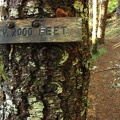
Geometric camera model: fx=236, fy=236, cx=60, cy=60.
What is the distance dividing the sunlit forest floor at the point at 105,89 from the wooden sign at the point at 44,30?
3769 mm

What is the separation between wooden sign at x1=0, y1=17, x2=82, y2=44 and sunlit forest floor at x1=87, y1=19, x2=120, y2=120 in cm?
377

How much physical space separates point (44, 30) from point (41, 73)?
0.96 feet

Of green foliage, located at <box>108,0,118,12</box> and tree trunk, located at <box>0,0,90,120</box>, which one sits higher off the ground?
tree trunk, located at <box>0,0,90,120</box>

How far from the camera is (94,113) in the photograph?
5.18 m

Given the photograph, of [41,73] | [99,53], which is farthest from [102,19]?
[41,73]

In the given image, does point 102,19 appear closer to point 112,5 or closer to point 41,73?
point 41,73

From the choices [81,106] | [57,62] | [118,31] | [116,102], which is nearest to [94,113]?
[116,102]

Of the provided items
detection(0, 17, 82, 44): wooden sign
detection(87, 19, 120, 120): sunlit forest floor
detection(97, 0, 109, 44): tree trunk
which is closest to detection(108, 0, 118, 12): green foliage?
detection(97, 0, 109, 44): tree trunk

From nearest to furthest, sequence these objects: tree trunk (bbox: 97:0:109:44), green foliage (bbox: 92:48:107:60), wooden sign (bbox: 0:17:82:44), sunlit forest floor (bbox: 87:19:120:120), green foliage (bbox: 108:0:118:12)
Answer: wooden sign (bbox: 0:17:82:44), sunlit forest floor (bbox: 87:19:120:120), green foliage (bbox: 92:48:107:60), tree trunk (bbox: 97:0:109:44), green foliage (bbox: 108:0:118:12)

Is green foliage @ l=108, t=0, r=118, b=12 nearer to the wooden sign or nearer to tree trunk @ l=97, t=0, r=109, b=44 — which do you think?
tree trunk @ l=97, t=0, r=109, b=44

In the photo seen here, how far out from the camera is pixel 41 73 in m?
1.61

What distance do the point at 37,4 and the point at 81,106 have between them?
2.78 feet

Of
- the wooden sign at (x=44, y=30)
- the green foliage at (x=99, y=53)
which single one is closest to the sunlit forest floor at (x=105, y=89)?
the green foliage at (x=99, y=53)

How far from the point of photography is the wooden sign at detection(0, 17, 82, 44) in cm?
152
